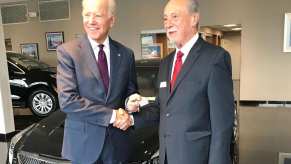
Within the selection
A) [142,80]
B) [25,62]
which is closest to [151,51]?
[25,62]

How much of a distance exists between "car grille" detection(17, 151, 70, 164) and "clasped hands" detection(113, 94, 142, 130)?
837 millimetres

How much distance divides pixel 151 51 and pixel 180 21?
6951 millimetres

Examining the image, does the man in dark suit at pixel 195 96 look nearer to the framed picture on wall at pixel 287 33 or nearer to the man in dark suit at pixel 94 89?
the man in dark suit at pixel 94 89

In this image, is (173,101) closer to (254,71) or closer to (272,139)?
(272,139)

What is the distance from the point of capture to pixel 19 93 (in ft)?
20.5

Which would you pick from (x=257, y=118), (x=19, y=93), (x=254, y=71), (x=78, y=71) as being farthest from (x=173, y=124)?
(x=254, y=71)

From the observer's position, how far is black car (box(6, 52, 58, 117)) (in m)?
6.18

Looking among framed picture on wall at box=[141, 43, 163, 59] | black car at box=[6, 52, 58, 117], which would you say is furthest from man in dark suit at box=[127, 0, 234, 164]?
framed picture on wall at box=[141, 43, 163, 59]

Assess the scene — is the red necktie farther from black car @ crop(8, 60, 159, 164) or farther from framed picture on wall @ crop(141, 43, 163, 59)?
framed picture on wall @ crop(141, 43, 163, 59)

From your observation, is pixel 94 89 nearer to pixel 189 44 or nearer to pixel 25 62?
pixel 189 44

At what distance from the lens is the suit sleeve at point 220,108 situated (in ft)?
4.60

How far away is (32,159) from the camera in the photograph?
93.4 inches

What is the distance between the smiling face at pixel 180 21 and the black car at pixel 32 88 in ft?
16.8

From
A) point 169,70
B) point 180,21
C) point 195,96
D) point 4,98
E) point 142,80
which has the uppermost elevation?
point 180,21
